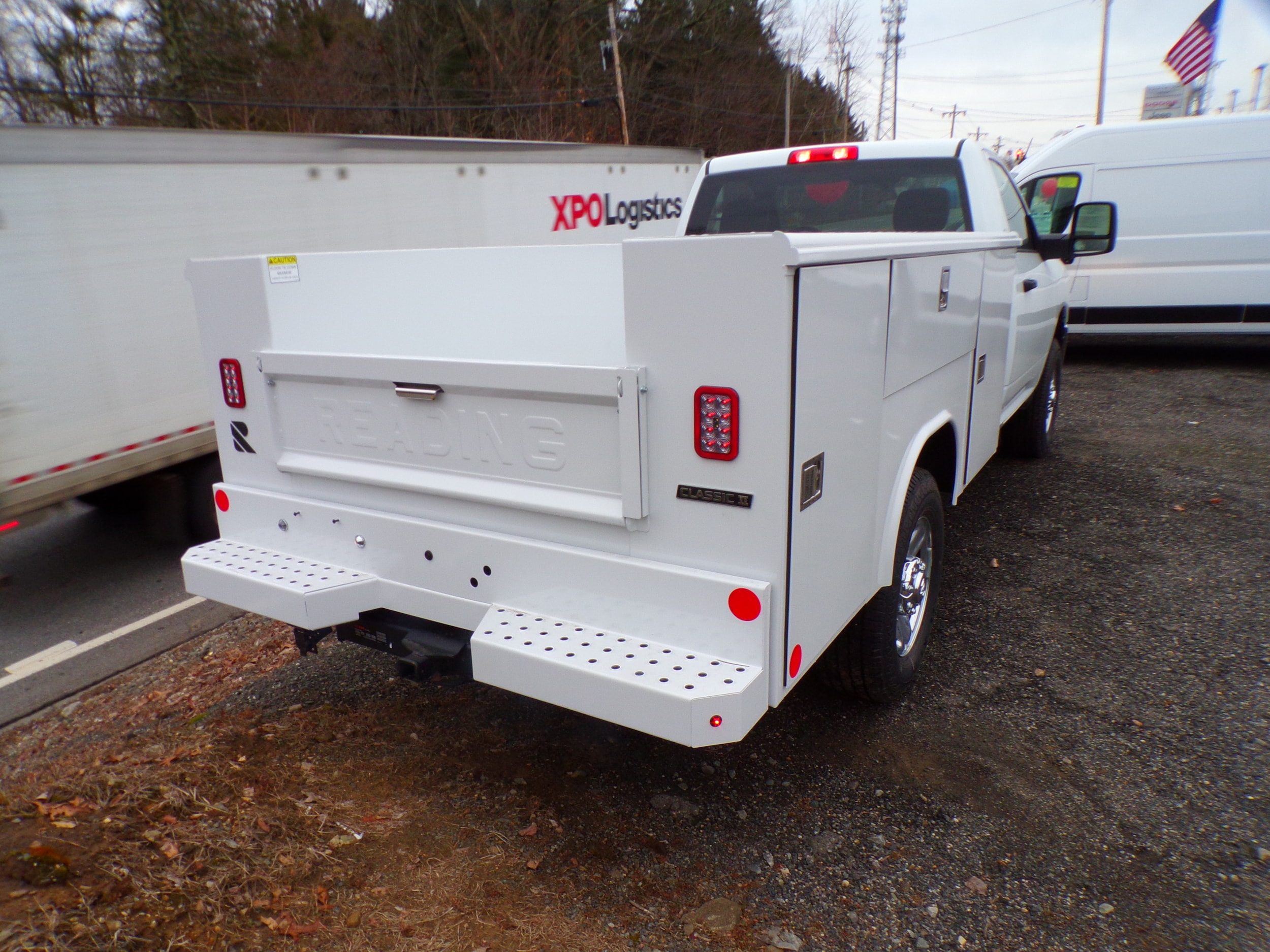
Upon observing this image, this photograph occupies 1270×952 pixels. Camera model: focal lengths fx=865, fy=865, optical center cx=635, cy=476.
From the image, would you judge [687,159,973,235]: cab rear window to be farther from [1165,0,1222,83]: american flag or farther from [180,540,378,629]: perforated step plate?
[1165,0,1222,83]: american flag

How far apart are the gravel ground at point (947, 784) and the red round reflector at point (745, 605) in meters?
0.90

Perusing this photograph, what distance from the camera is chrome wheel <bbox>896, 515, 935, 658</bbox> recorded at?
3314 mm

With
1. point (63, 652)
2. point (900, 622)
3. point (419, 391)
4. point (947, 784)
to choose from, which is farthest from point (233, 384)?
point (947, 784)

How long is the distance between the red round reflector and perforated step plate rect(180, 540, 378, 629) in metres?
1.36

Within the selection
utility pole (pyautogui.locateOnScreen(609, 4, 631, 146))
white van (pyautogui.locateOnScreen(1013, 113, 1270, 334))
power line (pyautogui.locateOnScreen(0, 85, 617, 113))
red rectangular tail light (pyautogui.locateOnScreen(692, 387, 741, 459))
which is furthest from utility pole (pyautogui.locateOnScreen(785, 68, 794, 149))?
red rectangular tail light (pyautogui.locateOnScreen(692, 387, 741, 459))

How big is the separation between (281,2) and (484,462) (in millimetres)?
27413

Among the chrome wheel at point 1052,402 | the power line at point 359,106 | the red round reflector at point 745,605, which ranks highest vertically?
the power line at point 359,106

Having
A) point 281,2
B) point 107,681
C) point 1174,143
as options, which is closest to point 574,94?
point 281,2

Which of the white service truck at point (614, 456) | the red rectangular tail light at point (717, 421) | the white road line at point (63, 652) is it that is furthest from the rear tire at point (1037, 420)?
the white road line at point (63, 652)

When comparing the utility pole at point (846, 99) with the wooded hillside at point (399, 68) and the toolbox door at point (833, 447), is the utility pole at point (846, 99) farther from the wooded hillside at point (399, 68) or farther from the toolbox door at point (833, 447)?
the toolbox door at point (833, 447)

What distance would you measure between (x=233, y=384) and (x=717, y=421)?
200cm

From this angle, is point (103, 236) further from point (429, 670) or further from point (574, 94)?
point (574, 94)

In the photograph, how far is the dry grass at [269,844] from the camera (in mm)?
2320

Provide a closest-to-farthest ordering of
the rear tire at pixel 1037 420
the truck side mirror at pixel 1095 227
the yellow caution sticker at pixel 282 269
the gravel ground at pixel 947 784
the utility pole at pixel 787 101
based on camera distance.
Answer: the gravel ground at pixel 947 784, the yellow caution sticker at pixel 282 269, the truck side mirror at pixel 1095 227, the rear tire at pixel 1037 420, the utility pole at pixel 787 101
